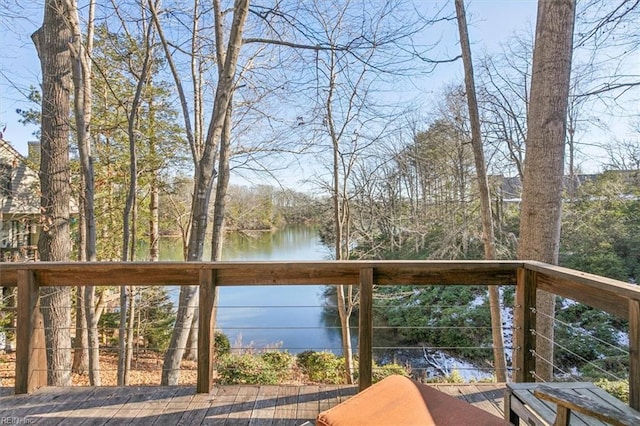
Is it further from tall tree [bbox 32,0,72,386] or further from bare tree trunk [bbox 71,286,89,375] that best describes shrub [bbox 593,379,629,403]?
bare tree trunk [bbox 71,286,89,375]

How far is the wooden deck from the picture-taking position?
1936mm

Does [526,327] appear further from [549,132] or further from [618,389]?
[618,389]

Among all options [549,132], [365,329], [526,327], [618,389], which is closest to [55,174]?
[365,329]

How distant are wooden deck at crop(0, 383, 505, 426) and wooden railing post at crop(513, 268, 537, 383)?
0.70ft

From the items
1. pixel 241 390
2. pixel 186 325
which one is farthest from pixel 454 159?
pixel 241 390

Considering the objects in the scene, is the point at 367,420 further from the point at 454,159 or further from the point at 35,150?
the point at 454,159

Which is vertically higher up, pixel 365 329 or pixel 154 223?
pixel 154 223

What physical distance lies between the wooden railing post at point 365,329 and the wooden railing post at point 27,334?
197 cm

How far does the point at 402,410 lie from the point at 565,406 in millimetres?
→ 558

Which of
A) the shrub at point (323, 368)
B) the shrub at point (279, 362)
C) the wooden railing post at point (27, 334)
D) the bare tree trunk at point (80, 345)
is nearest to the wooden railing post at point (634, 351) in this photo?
the wooden railing post at point (27, 334)

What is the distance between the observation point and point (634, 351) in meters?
1.53

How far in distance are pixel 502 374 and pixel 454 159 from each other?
822cm

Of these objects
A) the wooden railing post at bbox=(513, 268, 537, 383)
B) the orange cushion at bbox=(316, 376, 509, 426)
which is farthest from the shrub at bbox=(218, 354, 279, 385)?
the orange cushion at bbox=(316, 376, 509, 426)

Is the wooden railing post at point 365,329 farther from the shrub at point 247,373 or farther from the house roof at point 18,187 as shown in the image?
the house roof at point 18,187
